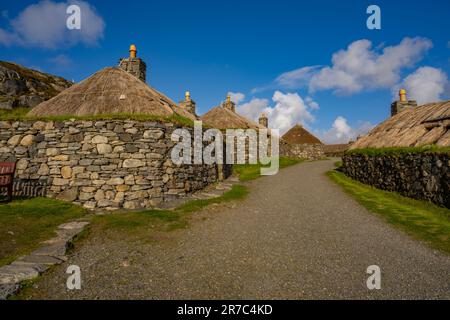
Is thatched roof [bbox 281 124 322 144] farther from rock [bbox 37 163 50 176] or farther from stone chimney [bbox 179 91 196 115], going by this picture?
rock [bbox 37 163 50 176]

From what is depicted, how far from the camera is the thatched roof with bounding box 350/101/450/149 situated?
1118 centimetres

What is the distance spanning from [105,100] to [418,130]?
14.5m

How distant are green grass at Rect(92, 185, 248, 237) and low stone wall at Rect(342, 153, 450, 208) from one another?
8.14 metres

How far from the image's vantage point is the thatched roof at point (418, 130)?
1118cm

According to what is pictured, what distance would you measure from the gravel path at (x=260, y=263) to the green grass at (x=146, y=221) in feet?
1.85

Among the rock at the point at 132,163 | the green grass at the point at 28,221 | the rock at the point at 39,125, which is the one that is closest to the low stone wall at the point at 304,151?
the rock at the point at 132,163

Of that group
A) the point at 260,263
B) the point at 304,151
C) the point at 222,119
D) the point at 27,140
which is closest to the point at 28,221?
the point at 27,140

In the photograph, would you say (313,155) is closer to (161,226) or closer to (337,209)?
(337,209)

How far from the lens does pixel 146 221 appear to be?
793 centimetres

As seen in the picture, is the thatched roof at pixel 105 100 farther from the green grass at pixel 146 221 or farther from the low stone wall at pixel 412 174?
the low stone wall at pixel 412 174

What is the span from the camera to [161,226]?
7.52 metres

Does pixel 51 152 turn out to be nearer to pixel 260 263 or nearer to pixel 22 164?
pixel 22 164
